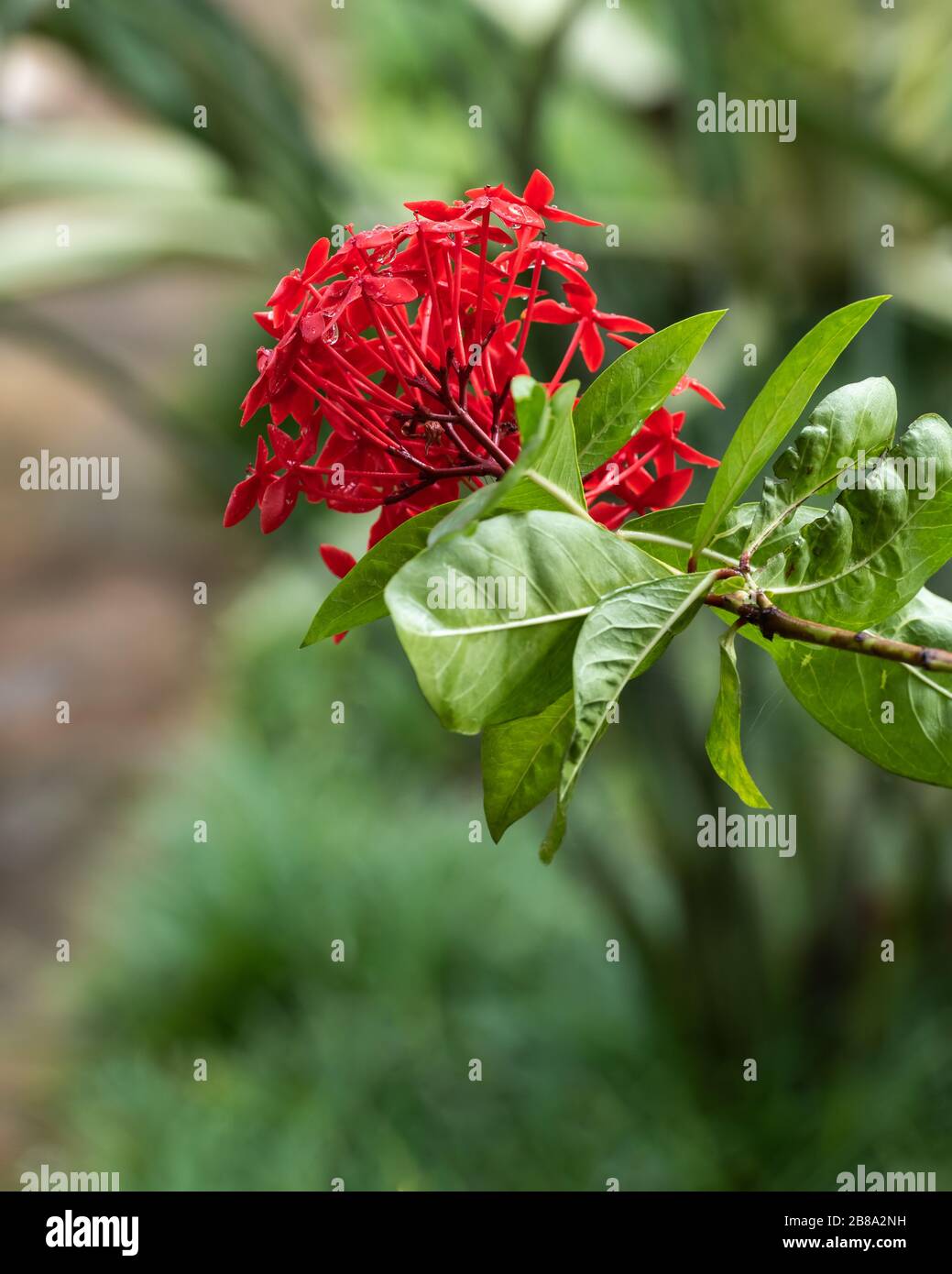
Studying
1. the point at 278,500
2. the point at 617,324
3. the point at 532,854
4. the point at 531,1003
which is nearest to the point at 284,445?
the point at 278,500

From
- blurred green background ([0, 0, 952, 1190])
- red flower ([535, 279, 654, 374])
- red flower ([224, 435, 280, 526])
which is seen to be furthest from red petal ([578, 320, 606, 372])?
blurred green background ([0, 0, 952, 1190])

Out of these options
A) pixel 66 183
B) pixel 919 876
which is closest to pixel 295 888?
pixel 919 876

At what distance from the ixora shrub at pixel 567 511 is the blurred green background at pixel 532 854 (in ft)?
3.12

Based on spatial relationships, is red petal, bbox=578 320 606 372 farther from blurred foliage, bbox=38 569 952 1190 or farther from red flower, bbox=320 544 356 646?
blurred foliage, bbox=38 569 952 1190

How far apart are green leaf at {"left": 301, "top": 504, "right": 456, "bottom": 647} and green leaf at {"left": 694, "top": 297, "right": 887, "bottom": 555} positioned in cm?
7

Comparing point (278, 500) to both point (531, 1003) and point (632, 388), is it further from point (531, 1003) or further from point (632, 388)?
point (531, 1003)

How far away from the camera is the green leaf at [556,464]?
25cm

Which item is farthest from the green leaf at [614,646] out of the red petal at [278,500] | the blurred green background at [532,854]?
the blurred green background at [532,854]

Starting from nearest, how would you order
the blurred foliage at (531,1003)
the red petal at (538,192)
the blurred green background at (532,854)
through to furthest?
the red petal at (538,192) < the blurred green background at (532,854) < the blurred foliage at (531,1003)

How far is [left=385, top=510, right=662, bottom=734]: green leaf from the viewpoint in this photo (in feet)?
0.79

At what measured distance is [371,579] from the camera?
0.29 metres

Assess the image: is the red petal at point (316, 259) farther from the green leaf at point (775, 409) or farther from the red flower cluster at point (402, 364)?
the green leaf at point (775, 409)

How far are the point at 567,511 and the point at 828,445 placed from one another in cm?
7

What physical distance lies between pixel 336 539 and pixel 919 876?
3.51 ft
